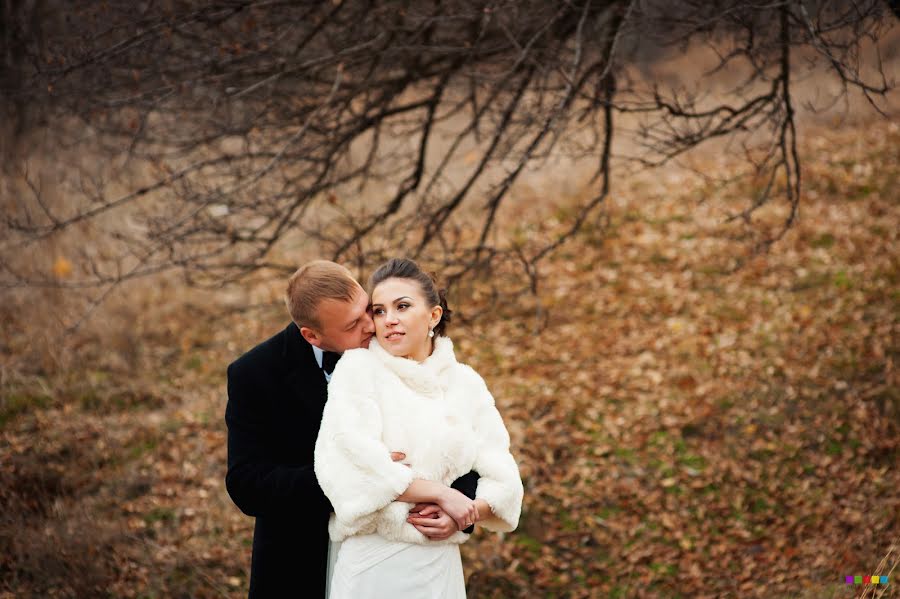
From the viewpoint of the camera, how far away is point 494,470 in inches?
104

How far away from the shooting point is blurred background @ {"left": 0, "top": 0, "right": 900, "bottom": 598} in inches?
202

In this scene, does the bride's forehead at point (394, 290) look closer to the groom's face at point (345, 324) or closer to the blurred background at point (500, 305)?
the groom's face at point (345, 324)

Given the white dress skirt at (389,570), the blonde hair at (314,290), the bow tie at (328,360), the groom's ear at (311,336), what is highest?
the blonde hair at (314,290)

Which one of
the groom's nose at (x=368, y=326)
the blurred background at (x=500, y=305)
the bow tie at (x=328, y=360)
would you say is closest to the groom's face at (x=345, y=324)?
the groom's nose at (x=368, y=326)

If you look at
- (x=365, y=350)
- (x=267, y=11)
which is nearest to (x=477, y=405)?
(x=365, y=350)

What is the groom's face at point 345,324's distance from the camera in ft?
8.45

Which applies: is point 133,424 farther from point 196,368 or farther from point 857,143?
point 857,143

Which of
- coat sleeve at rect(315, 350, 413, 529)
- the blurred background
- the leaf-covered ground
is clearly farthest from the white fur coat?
the leaf-covered ground

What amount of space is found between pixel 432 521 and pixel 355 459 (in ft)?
1.07

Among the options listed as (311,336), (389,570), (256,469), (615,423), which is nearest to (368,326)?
(311,336)

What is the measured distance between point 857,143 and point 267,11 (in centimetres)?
1003

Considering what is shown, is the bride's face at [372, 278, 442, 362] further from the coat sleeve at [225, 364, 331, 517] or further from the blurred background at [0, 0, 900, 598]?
the blurred background at [0, 0, 900, 598]

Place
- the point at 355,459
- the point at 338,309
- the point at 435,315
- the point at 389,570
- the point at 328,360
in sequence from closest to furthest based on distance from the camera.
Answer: the point at 355,459
the point at 389,570
the point at 338,309
the point at 435,315
the point at 328,360

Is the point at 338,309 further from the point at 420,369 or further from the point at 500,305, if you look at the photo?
the point at 500,305
